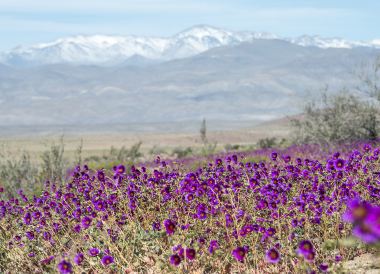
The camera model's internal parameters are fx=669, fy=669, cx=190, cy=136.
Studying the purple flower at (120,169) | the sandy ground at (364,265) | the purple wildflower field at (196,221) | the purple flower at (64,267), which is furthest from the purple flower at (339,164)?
the purple flower at (64,267)

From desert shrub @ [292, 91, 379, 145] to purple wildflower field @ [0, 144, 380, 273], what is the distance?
13684mm

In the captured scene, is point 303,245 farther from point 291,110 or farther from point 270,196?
point 291,110

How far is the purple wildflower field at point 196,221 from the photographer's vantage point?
192 inches

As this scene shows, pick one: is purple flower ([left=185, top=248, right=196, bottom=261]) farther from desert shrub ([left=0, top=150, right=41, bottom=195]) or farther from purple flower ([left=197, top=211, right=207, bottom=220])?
desert shrub ([left=0, top=150, right=41, bottom=195])

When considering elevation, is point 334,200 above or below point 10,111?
above

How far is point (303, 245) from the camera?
3.41 meters

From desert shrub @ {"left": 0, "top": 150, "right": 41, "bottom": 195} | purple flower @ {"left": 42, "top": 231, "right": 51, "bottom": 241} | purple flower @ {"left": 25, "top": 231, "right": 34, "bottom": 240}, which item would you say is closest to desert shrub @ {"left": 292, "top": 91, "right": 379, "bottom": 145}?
desert shrub @ {"left": 0, "top": 150, "right": 41, "bottom": 195}

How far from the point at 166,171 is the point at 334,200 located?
1.93 metres

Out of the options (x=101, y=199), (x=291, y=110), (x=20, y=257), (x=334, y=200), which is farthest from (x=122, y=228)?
(x=291, y=110)

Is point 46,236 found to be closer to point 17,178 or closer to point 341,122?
point 17,178

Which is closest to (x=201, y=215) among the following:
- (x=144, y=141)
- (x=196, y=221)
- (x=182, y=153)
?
(x=196, y=221)

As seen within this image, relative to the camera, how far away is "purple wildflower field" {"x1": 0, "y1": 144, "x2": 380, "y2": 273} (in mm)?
4885

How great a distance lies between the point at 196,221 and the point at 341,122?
15547 millimetres

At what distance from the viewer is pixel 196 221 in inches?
220
